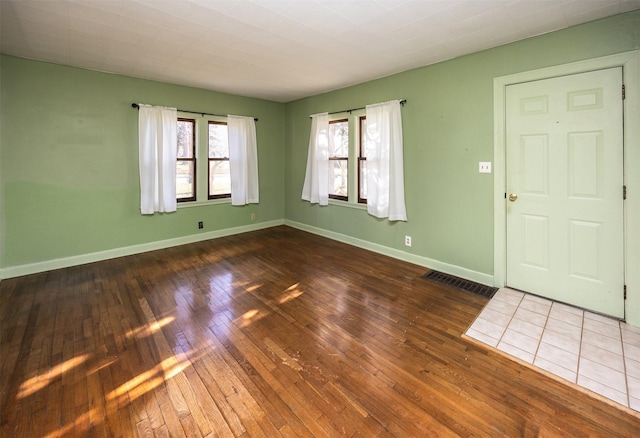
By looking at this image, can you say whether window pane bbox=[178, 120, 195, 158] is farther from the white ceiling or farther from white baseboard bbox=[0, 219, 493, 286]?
white baseboard bbox=[0, 219, 493, 286]

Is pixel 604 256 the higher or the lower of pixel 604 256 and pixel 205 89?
the lower

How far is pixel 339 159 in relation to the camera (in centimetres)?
509

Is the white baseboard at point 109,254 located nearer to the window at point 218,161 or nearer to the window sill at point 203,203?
the window sill at point 203,203

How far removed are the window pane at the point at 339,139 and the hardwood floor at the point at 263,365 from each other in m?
2.45

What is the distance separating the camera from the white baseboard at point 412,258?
342cm

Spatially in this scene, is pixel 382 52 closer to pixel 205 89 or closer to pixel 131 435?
pixel 205 89

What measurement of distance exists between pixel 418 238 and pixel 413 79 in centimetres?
209

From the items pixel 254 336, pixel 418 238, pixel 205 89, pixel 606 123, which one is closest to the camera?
pixel 254 336

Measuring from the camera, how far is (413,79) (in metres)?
3.85

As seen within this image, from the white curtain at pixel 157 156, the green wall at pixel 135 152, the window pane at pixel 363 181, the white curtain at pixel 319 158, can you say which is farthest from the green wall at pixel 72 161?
the window pane at pixel 363 181

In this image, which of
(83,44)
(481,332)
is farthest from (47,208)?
(481,332)

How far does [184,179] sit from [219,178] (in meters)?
0.62

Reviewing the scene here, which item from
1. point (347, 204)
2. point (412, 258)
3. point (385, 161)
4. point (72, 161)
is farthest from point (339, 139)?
point (72, 161)

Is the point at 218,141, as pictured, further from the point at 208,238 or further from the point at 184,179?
the point at 208,238
